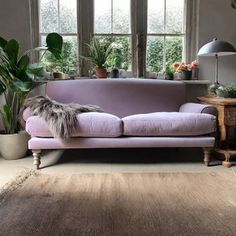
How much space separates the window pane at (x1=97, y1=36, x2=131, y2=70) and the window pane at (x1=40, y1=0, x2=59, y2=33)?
0.58 m

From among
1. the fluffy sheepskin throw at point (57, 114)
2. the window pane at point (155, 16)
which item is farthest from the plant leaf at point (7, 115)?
the window pane at point (155, 16)

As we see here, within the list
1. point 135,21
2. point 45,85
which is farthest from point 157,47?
point 45,85

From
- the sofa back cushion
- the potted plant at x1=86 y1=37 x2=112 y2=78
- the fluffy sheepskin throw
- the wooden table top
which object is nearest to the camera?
the fluffy sheepskin throw

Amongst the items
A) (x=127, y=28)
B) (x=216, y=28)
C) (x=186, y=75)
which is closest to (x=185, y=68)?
(x=186, y=75)

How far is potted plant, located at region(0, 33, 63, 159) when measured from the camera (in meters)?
3.37

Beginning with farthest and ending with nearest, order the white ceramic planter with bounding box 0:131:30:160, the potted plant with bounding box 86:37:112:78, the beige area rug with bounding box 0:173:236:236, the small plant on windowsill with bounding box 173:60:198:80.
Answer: the small plant on windowsill with bounding box 173:60:198:80 → the potted plant with bounding box 86:37:112:78 → the white ceramic planter with bounding box 0:131:30:160 → the beige area rug with bounding box 0:173:236:236

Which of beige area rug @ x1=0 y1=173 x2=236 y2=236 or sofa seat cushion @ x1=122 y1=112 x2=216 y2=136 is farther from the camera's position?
sofa seat cushion @ x1=122 y1=112 x2=216 y2=136

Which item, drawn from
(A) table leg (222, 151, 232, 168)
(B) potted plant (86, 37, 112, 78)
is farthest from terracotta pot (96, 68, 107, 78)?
(A) table leg (222, 151, 232, 168)

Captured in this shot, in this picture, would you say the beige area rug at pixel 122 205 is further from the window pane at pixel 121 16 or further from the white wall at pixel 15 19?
the window pane at pixel 121 16

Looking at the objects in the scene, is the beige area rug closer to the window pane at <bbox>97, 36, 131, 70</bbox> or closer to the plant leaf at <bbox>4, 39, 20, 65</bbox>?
the plant leaf at <bbox>4, 39, 20, 65</bbox>

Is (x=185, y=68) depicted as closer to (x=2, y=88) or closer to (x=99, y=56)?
(x=99, y=56)

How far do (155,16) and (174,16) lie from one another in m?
0.24

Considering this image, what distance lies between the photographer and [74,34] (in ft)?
13.9

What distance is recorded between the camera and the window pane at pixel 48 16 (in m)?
4.16
